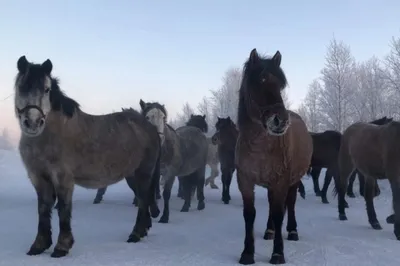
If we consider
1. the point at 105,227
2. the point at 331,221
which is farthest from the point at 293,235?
the point at 105,227

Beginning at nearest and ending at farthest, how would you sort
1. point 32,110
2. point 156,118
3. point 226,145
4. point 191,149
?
point 32,110 < point 156,118 < point 191,149 < point 226,145

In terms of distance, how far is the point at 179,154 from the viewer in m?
9.68

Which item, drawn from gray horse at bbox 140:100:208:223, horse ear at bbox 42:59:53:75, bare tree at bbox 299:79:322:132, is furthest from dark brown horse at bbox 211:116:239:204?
bare tree at bbox 299:79:322:132

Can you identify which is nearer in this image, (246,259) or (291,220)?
(246,259)

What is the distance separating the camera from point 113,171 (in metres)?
5.86

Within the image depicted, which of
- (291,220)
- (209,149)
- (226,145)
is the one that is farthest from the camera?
(209,149)

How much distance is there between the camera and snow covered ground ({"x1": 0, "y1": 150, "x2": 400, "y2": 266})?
464 centimetres

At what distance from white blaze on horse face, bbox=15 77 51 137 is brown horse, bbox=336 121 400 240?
5587mm

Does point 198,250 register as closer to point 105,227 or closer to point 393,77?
point 105,227

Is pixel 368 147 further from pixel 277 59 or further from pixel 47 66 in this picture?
pixel 47 66

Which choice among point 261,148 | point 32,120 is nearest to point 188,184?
point 261,148

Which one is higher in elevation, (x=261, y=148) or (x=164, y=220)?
(x=261, y=148)

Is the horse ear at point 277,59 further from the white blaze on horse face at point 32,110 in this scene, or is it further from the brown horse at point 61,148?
the white blaze on horse face at point 32,110

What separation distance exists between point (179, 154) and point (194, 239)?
379cm
